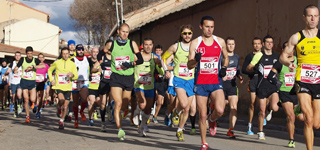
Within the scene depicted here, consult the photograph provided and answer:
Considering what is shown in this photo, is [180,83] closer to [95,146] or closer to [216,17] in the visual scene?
[95,146]

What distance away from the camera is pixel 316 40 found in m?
6.76

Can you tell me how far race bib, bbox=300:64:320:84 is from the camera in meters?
6.76

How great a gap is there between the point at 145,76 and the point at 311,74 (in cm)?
481

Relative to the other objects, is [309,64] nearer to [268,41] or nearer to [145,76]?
[268,41]

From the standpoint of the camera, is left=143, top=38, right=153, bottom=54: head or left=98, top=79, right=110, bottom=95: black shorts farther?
→ left=98, top=79, right=110, bottom=95: black shorts

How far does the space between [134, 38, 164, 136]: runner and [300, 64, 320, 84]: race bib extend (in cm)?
427

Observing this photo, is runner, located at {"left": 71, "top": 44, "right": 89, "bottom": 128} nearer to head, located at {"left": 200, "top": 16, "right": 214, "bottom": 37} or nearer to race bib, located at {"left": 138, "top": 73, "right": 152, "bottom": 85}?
race bib, located at {"left": 138, "top": 73, "right": 152, "bottom": 85}

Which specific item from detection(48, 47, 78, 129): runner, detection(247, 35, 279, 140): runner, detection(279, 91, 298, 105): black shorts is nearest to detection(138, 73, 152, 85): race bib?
detection(247, 35, 279, 140): runner

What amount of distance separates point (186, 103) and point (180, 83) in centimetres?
48

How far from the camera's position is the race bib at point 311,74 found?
22.2ft

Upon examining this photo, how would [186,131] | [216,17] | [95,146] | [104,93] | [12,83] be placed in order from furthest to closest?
1. [216,17]
2. [12,83]
3. [104,93]
4. [186,131]
5. [95,146]

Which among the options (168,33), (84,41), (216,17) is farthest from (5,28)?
(216,17)

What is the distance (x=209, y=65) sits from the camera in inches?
301

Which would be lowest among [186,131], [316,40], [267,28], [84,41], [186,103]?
[186,131]
